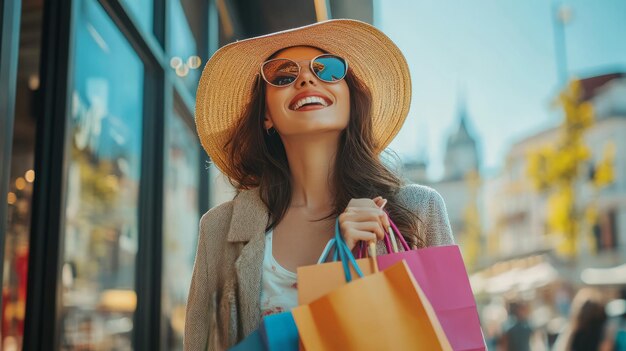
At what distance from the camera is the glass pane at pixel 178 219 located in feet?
16.4

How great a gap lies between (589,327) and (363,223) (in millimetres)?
5724

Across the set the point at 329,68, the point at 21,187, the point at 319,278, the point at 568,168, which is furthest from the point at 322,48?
the point at 568,168

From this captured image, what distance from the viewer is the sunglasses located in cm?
187

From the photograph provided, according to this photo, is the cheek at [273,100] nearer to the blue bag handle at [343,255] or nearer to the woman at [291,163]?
the woman at [291,163]

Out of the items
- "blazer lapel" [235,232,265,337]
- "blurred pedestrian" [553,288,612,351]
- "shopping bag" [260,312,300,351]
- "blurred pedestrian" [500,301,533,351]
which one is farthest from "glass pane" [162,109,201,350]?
"blurred pedestrian" [500,301,533,351]

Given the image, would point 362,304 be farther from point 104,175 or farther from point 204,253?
point 104,175

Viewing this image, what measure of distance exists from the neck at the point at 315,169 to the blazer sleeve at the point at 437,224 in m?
0.29

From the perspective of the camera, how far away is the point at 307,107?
6.09ft

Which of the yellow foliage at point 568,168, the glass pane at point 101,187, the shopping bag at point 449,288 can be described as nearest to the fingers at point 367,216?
the shopping bag at point 449,288

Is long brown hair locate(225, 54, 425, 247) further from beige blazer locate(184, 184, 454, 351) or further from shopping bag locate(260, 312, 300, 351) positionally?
shopping bag locate(260, 312, 300, 351)

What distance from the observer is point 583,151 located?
57.5 ft

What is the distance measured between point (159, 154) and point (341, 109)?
318cm

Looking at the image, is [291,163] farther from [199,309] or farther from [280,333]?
[280,333]

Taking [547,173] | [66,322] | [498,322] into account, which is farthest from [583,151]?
[66,322]
